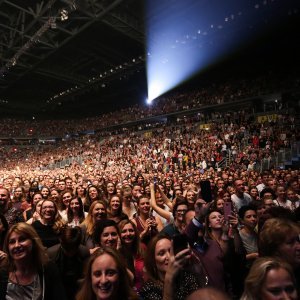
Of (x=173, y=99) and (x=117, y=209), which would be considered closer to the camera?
(x=117, y=209)

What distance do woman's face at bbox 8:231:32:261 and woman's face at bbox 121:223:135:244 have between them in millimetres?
1064

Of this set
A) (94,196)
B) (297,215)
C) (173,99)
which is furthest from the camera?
(173,99)

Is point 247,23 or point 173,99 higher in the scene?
point 247,23

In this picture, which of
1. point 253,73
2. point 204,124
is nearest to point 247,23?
point 253,73

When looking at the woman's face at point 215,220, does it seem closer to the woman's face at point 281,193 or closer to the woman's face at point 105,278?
the woman's face at point 105,278

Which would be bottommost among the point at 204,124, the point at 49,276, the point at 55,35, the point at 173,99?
the point at 49,276

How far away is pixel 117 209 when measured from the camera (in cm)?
465

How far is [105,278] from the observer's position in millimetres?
2086

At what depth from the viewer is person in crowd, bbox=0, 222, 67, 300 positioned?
229 centimetres

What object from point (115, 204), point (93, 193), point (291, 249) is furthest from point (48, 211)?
point (291, 249)

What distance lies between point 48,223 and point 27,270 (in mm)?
1635

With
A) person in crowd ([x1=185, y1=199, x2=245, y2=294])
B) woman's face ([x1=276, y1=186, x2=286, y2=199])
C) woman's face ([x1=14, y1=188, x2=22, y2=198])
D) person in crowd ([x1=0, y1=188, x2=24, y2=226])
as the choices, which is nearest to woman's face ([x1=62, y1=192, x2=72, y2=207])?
person in crowd ([x1=0, y1=188, x2=24, y2=226])

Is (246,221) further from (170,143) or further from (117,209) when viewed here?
(170,143)

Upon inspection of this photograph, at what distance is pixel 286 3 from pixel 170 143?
13419mm
